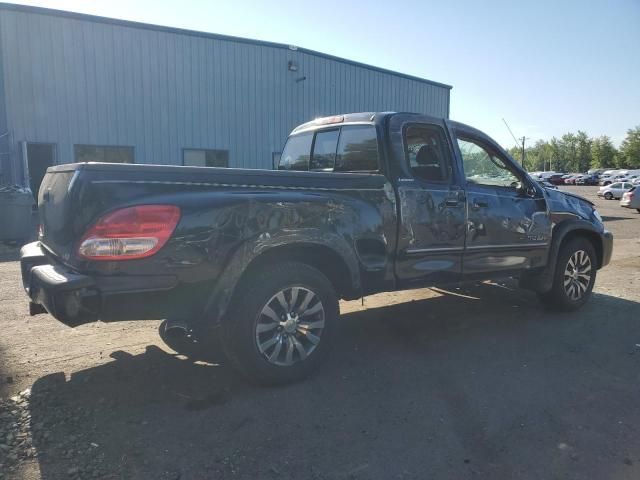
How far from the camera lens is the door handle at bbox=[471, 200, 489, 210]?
464 cm

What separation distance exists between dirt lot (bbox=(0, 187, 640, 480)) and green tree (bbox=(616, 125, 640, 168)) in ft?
289

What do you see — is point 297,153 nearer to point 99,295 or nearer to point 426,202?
point 426,202

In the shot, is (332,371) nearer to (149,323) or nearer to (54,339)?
(149,323)

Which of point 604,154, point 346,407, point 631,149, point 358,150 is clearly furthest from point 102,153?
point 604,154

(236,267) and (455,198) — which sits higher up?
(455,198)

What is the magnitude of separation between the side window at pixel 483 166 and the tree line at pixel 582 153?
76.1 metres

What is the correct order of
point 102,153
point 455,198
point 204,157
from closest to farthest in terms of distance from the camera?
point 455,198, point 102,153, point 204,157

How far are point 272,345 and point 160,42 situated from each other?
1467 cm

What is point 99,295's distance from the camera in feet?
9.69

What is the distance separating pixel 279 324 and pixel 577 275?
376 cm

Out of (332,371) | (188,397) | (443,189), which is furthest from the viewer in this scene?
(443,189)

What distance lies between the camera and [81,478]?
2510 mm

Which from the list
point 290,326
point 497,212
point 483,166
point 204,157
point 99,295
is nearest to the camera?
point 99,295

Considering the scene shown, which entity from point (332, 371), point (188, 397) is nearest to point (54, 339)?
point (188, 397)
